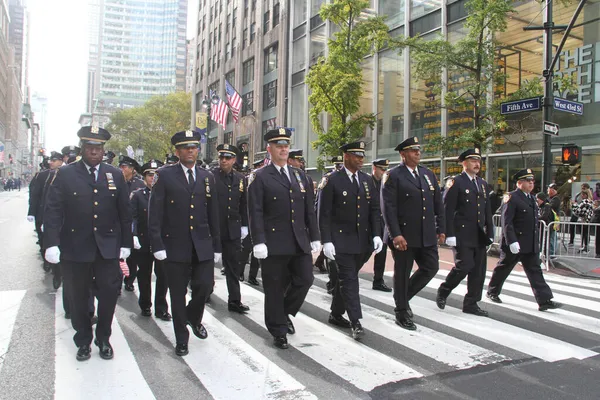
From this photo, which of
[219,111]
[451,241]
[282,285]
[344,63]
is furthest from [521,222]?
[219,111]

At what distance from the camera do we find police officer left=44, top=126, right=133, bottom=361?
4582mm

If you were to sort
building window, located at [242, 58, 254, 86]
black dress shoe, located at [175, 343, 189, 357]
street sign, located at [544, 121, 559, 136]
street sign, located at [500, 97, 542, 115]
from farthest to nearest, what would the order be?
1. building window, located at [242, 58, 254, 86]
2. street sign, located at [544, 121, 559, 136]
3. street sign, located at [500, 97, 542, 115]
4. black dress shoe, located at [175, 343, 189, 357]

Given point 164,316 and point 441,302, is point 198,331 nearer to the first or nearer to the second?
point 164,316

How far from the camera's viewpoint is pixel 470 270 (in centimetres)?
658

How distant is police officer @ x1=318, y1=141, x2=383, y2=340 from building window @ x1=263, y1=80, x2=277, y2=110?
3292 centimetres

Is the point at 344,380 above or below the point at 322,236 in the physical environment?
below

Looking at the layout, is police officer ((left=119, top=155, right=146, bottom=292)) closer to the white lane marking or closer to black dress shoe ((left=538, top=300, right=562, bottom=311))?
the white lane marking

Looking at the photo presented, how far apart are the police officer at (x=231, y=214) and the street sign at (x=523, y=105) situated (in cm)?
791

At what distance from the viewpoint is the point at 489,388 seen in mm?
4020

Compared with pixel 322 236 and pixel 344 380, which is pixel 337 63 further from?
pixel 344 380

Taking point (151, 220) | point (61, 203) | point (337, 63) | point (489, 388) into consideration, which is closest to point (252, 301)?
point (151, 220)

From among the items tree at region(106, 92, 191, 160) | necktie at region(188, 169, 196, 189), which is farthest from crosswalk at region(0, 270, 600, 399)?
tree at region(106, 92, 191, 160)

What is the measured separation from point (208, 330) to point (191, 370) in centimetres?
129

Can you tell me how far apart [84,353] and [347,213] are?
118 inches
